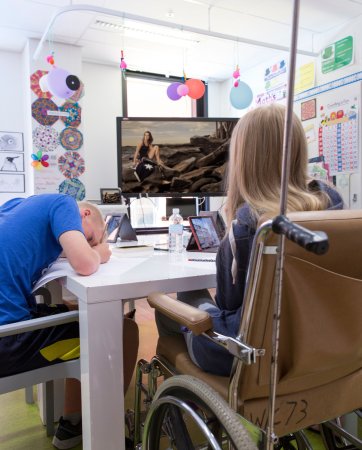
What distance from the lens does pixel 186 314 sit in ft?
2.67

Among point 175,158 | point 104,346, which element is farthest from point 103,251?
point 175,158

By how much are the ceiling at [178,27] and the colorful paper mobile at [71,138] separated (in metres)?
0.84

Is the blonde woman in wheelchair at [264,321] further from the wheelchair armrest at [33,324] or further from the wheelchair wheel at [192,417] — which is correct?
the wheelchair armrest at [33,324]

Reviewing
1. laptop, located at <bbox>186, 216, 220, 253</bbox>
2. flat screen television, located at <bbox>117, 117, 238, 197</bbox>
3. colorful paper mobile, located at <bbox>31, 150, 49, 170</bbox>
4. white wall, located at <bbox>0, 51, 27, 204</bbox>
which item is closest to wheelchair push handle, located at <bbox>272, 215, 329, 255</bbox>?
laptop, located at <bbox>186, 216, 220, 253</bbox>

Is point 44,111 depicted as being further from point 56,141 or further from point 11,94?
point 11,94

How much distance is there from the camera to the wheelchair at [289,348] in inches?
26.5

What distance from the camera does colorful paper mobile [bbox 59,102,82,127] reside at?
12.5 feet

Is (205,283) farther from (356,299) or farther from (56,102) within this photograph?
(56,102)

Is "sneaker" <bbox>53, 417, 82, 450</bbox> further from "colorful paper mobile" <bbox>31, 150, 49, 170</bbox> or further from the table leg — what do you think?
"colorful paper mobile" <bbox>31, 150, 49, 170</bbox>

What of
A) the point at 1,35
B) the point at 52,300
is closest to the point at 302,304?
the point at 52,300

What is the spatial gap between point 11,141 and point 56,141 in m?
0.57

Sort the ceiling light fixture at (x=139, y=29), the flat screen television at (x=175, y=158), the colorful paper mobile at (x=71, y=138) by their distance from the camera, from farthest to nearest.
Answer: the colorful paper mobile at (x=71, y=138), the ceiling light fixture at (x=139, y=29), the flat screen television at (x=175, y=158)

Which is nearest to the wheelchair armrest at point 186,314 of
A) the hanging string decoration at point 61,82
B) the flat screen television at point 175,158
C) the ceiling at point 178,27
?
the flat screen television at point 175,158

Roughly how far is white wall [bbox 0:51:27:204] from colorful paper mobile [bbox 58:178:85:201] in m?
0.55
